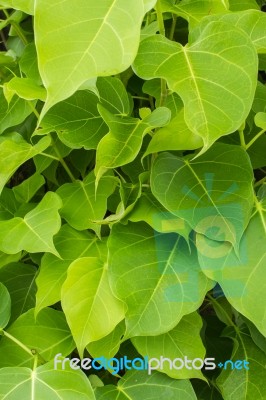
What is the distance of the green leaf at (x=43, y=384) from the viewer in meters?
0.85

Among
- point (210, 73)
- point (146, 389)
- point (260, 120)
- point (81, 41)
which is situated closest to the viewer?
point (81, 41)

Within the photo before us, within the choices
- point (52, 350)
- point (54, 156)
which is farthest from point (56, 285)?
point (54, 156)

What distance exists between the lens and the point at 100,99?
3.08 feet

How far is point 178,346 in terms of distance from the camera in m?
0.91

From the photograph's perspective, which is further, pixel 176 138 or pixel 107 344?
pixel 107 344

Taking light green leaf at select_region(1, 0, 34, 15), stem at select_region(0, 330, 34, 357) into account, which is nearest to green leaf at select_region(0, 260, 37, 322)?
stem at select_region(0, 330, 34, 357)

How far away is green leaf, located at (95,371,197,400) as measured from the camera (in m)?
0.92

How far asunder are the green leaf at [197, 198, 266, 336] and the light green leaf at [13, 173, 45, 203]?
0.36 m

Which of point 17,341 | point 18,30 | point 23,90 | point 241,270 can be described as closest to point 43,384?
point 17,341

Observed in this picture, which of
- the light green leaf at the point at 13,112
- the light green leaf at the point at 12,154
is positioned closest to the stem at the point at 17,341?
the light green leaf at the point at 12,154

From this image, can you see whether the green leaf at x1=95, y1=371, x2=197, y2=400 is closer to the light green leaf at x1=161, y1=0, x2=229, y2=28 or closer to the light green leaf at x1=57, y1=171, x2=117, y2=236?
the light green leaf at x1=57, y1=171, x2=117, y2=236

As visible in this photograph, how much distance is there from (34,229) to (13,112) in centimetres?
26

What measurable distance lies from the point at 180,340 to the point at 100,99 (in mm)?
402

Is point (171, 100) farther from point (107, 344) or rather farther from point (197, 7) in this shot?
point (107, 344)
